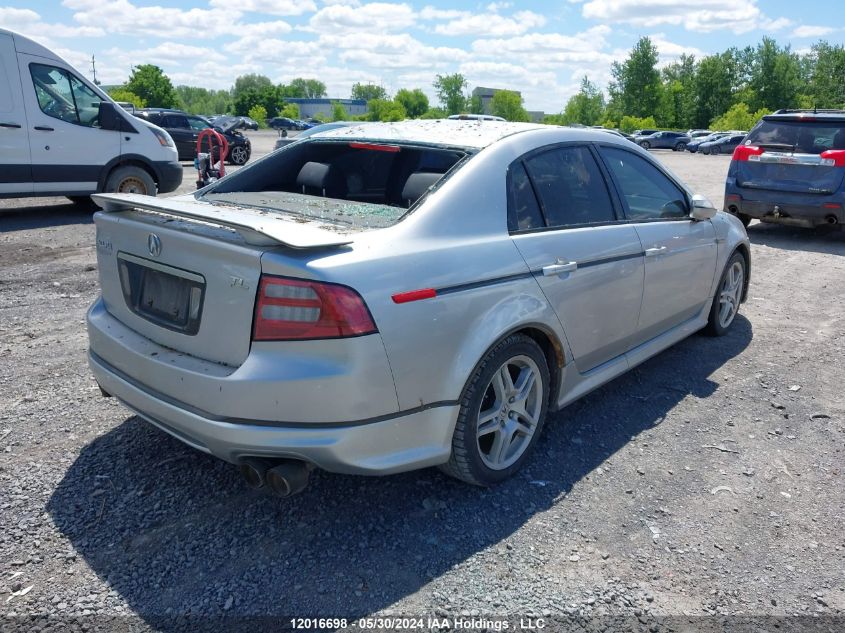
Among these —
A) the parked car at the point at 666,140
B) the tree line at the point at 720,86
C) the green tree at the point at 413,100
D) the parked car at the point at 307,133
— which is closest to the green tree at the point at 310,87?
the green tree at the point at 413,100

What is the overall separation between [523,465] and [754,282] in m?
5.26

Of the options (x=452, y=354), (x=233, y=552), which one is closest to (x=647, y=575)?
(x=452, y=354)

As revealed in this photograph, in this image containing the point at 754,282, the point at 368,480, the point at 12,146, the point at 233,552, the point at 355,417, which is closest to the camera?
the point at 355,417

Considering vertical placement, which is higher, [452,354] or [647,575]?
[452,354]

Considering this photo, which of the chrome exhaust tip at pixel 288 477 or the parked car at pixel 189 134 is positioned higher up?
the parked car at pixel 189 134

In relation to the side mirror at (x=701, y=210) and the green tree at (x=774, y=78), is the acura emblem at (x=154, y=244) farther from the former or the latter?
the green tree at (x=774, y=78)

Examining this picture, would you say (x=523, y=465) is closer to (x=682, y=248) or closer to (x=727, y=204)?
(x=682, y=248)

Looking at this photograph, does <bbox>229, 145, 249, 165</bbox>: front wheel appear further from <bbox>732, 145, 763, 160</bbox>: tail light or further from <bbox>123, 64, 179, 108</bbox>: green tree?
<bbox>123, 64, 179, 108</bbox>: green tree

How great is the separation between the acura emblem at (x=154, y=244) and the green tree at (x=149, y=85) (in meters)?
Answer: 105

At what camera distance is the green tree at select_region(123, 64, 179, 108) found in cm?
9700

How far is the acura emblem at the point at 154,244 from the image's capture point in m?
3.00

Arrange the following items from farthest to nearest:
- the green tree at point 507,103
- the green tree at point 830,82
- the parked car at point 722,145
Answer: the green tree at point 507,103, the green tree at point 830,82, the parked car at point 722,145

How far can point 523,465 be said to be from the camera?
3570 mm

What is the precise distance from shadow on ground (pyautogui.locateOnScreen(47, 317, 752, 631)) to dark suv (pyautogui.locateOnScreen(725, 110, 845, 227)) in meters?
7.24
